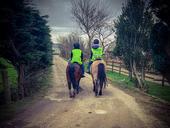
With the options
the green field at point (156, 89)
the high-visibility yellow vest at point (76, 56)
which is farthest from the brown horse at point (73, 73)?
the green field at point (156, 89)

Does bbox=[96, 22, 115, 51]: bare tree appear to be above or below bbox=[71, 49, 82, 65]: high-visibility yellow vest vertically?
above

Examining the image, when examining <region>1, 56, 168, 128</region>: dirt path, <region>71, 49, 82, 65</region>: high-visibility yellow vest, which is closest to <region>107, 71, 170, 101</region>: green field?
<region>1, 56, 168, 128</region>: dirt path

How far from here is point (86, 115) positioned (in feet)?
22.0

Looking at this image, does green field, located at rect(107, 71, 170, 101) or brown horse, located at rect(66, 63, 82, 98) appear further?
→ green field, located at rect(107, 71, 170, 101)

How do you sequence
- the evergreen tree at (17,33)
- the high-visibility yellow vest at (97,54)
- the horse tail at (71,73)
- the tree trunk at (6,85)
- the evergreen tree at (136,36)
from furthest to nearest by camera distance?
the evergreen tree at (136,36)
the high-visibility yellow vest at (97,54)
the horse tail at (71,73)
the tree trunk at (6,85)
the evergreen tree at (17,33)

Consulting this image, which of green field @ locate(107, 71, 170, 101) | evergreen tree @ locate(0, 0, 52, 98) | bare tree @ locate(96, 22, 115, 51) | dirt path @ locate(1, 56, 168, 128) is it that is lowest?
green field @ locate(107, 71, 170, 101)

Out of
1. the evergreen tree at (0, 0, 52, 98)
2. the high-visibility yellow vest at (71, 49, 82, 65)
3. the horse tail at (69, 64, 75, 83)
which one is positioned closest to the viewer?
the evergreen tree at (0, 0, 52, 98)

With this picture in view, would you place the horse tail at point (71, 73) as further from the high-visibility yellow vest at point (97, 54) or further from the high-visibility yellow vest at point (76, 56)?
the high-visibility yellow vest at point (97, 54)

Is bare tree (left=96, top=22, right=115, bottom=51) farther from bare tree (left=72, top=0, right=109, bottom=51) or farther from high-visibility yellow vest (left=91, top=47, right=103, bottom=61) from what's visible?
high-visibility yellow vest (left=91, top=47, right=103, bottom=61)

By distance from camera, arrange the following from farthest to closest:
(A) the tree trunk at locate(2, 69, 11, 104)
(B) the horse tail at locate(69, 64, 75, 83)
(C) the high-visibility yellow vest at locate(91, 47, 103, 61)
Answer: (C) the high-visibility yellow vest at locate(91, 47, 103, 61)
(B) the horse tail at locate(69, 64, 75, 83)
(A) the tree trunk at locate(2, 69, 11, 104)

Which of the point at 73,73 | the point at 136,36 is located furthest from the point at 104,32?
the point at 73,73

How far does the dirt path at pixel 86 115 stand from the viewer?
591 cm

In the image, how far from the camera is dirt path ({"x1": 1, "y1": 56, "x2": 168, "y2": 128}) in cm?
591

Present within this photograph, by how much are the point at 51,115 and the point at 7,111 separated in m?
1.79
